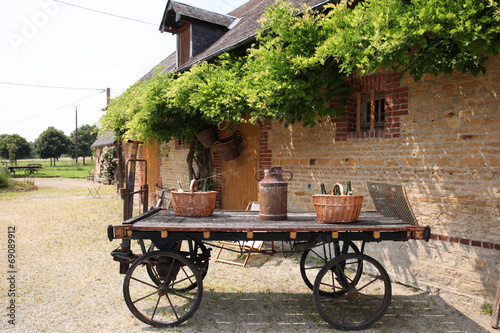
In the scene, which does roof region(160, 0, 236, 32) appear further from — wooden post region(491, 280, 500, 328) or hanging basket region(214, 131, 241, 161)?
wooden post region(491, 280, 500, 328)

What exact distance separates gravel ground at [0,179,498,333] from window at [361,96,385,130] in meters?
2.35

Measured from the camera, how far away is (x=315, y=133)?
621 centimetres

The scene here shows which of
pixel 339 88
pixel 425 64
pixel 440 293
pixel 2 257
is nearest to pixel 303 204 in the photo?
pixel 339 88

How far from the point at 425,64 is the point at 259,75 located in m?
2.23

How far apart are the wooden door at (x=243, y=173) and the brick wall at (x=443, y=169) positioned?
2.31 meters

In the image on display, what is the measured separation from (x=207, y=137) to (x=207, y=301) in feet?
15.9

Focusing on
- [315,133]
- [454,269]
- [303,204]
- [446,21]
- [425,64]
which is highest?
[446,21]

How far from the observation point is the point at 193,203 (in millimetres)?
4016

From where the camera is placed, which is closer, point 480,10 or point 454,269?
point 480,10

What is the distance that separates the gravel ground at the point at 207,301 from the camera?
3760mm

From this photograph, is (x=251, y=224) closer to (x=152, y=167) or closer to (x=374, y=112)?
(x=374, y=112)

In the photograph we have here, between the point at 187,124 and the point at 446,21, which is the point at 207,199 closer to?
the point at 446,21

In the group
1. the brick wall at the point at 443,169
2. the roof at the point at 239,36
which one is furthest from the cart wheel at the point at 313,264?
the roof at the point at 239,36

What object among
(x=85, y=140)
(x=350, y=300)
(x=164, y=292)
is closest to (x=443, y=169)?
(x=350, y=300)
